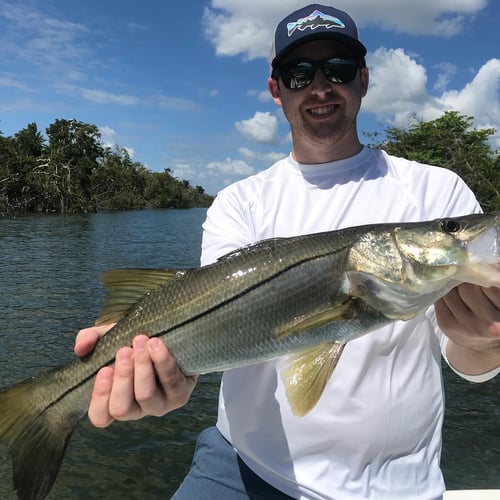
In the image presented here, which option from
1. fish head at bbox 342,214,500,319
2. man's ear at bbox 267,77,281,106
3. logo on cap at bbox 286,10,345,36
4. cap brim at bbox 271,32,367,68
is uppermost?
logo on cap at bbox 286,10,345,36

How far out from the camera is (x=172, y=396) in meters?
2.43

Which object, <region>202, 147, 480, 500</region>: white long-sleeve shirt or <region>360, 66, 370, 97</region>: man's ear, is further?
<region>360, 66, 370, 97</region>: man's ear

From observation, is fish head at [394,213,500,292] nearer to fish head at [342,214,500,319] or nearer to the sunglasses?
fish head at [342,214,500,319]

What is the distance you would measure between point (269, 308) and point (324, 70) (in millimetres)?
1767

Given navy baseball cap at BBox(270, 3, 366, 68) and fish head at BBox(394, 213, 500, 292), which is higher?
navy baseball cap at BBox(270, 3, 366, 68)

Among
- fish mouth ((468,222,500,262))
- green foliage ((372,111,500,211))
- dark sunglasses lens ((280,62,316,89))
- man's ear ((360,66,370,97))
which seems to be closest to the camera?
fish mouth ((468,222,500,262))

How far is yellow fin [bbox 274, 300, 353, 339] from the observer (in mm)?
2312

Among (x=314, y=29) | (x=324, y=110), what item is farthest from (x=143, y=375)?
(x=314, y=29)

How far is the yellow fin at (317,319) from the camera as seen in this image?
2312 mm

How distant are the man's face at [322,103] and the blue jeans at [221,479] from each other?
2043mm

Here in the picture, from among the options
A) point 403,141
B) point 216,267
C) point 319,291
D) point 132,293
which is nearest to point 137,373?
point 132,293

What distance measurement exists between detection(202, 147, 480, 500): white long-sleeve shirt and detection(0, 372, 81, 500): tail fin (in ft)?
3.08

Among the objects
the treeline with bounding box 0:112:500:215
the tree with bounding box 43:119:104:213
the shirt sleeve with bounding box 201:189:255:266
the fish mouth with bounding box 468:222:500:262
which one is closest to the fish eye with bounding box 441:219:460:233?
the fish mouth with bounding box 468:222:500:262

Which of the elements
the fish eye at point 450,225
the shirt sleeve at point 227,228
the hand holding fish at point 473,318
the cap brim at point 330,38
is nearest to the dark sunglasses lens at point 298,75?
the cap brim at point 330,38
